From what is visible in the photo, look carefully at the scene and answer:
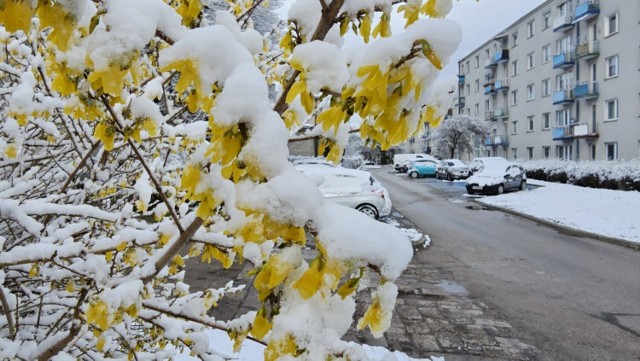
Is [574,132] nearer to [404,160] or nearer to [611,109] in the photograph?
[611,109]

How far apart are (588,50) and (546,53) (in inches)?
259

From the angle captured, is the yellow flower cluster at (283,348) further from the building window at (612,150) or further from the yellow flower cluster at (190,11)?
the building window at (612,150)

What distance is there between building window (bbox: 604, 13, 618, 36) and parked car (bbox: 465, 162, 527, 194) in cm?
1135

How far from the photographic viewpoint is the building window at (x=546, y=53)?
33.5m

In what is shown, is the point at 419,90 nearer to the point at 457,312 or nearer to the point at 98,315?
the point at 98,315

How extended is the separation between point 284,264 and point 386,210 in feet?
37.6

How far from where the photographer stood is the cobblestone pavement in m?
4.49

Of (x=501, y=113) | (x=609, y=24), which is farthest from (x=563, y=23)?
(x=501, y=113)

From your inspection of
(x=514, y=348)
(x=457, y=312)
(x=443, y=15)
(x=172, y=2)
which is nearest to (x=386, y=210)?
(x=457, y=312)

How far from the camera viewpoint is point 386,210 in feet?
40.0

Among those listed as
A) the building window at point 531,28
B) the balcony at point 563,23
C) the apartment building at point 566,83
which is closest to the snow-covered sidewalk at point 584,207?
the apartment building at point 566,83

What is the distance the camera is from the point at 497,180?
21359mm

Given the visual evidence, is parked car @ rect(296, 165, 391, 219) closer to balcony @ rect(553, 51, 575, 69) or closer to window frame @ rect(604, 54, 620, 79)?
window frame @ rect(604, 54, 620, 79)

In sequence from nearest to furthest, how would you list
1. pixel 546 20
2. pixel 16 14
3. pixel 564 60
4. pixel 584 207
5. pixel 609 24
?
pixel 16 14 < pixel 584 207 < pixel 609 24 < pixel 564 60 < pixel 546 20
